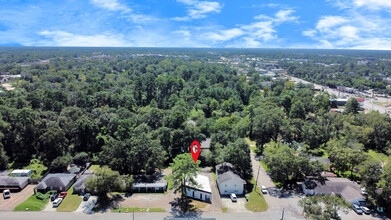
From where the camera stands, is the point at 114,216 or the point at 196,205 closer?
the point at 114,216

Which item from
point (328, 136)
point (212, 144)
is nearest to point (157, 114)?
point (212, 144)

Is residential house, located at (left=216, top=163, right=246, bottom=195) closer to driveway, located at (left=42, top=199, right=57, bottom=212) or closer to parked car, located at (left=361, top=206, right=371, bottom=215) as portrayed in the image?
parked car, located at (left=361, top=206, right=371, bottom=215)

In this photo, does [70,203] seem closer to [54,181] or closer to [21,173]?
[54,181]

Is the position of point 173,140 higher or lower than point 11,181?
higher

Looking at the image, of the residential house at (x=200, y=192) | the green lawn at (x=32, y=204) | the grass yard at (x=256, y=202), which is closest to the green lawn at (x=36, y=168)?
the green lawn at (x=32, y=204)

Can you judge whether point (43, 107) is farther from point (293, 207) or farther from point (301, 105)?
point (301, 105)

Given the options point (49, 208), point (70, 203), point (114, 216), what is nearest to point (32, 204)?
point (49, 208)
